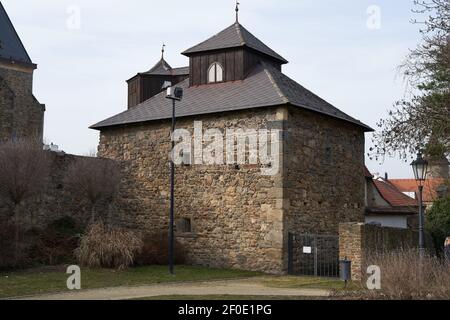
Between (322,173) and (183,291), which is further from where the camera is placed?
(322,173)

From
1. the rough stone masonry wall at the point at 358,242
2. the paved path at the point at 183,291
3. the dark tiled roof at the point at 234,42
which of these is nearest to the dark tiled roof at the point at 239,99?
the dark tiled roof at the point at 234,42

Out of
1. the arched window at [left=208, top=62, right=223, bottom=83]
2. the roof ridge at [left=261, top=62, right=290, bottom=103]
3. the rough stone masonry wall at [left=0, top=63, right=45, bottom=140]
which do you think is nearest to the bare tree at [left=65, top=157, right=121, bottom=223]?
the arched window at [left=208, top=62, right=223, bottom=83]

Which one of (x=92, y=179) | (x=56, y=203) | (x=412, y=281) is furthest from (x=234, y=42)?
(x=412, y=281)

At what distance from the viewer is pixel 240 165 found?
2009 centimetres

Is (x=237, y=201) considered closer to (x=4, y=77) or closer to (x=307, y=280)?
(x=307, y=280)

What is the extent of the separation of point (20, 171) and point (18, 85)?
18.7 m

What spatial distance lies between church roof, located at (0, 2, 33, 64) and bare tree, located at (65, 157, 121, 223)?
15.7 meters

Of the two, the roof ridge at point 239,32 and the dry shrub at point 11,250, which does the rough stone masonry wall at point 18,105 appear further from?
the dry shrub at point 11,250

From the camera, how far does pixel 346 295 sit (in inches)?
458

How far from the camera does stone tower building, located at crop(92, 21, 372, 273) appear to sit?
19547 mm

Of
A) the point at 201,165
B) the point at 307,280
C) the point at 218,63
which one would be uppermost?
the point at 218,63

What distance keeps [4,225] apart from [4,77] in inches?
734

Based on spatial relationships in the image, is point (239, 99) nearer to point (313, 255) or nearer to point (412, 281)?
point (313, 255)
